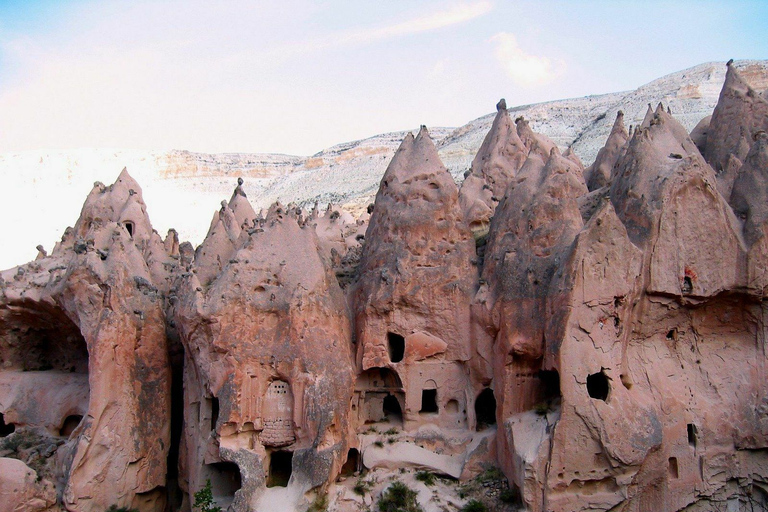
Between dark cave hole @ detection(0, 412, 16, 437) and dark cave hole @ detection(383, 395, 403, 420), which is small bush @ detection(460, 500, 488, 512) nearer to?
dark cave hole @ detection(383, 395, 403, 420)

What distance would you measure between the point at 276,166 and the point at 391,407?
90.8 metres

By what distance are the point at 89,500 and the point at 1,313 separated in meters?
7.02

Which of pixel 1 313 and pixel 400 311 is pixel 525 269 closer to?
pixel 400 311

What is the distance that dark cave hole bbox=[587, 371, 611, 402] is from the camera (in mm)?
18025

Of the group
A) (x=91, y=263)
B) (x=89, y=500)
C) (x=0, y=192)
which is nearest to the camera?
(x=89, y=500)

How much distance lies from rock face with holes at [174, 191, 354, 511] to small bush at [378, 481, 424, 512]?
1369mm

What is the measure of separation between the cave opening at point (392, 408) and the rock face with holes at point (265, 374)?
231 cm

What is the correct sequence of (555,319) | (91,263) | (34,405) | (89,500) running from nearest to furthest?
(555,319) < (89,500) < (91,263) < (34,405)

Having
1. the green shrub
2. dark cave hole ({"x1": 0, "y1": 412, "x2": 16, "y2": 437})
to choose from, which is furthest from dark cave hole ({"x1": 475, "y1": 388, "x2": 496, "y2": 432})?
dark cave hole ({"x1": 0, "y1": 412, "x2": 16, "y2": 437})

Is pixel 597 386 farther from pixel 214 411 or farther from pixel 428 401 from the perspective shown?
pixel 214 411

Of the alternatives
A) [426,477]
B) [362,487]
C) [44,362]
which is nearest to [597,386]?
[426,477]

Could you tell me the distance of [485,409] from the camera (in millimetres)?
20953

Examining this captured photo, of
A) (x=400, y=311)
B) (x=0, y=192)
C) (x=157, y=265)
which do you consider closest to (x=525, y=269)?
(x=400, y=311)

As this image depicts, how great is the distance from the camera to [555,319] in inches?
691
